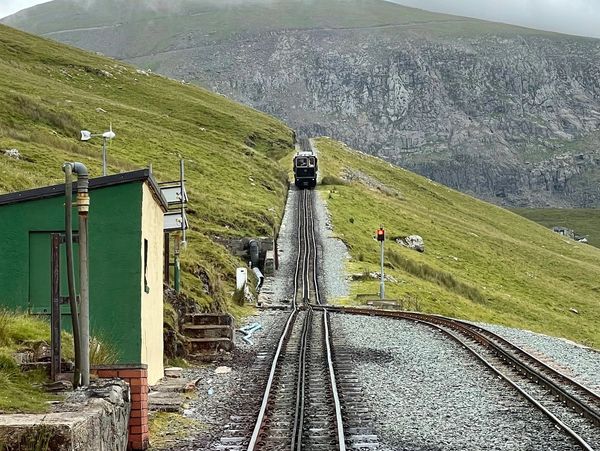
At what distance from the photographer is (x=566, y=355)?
2498cm

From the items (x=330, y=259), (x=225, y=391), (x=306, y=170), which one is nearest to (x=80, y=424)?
(x=225, y=391)

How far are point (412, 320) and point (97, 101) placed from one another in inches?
2885

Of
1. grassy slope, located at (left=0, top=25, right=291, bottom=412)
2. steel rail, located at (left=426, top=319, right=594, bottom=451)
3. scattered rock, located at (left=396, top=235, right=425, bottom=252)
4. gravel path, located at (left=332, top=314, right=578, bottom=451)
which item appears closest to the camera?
steel rail, located at (left=426, top=319, right=594, bottom=451)

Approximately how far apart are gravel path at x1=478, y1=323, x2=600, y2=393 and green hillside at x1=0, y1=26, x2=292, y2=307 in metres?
10.6

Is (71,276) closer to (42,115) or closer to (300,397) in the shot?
(300,397)

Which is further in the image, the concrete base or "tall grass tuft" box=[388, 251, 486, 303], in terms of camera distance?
"tall grass tuft" box=[388, 251, 486, 303]

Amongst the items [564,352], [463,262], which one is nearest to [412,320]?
[564,352]

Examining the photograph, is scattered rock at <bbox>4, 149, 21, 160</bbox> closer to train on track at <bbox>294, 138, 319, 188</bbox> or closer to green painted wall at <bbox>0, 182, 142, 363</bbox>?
green painted wall at <bbox>0, 182, 142, 363</bbox>

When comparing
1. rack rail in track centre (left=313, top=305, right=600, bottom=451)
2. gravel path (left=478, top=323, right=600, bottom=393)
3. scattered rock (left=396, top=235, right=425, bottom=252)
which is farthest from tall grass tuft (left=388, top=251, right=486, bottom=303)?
gravel path (left=478, top=323, right=600, bottom=393)

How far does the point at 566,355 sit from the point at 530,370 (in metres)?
5.99

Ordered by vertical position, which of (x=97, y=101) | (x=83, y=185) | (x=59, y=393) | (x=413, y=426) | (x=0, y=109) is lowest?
(x=413, y=426)

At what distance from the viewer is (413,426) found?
14.3 meters

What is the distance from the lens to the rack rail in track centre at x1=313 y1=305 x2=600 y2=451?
49.1 ft

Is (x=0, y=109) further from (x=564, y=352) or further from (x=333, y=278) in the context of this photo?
(x=564, y=352)
